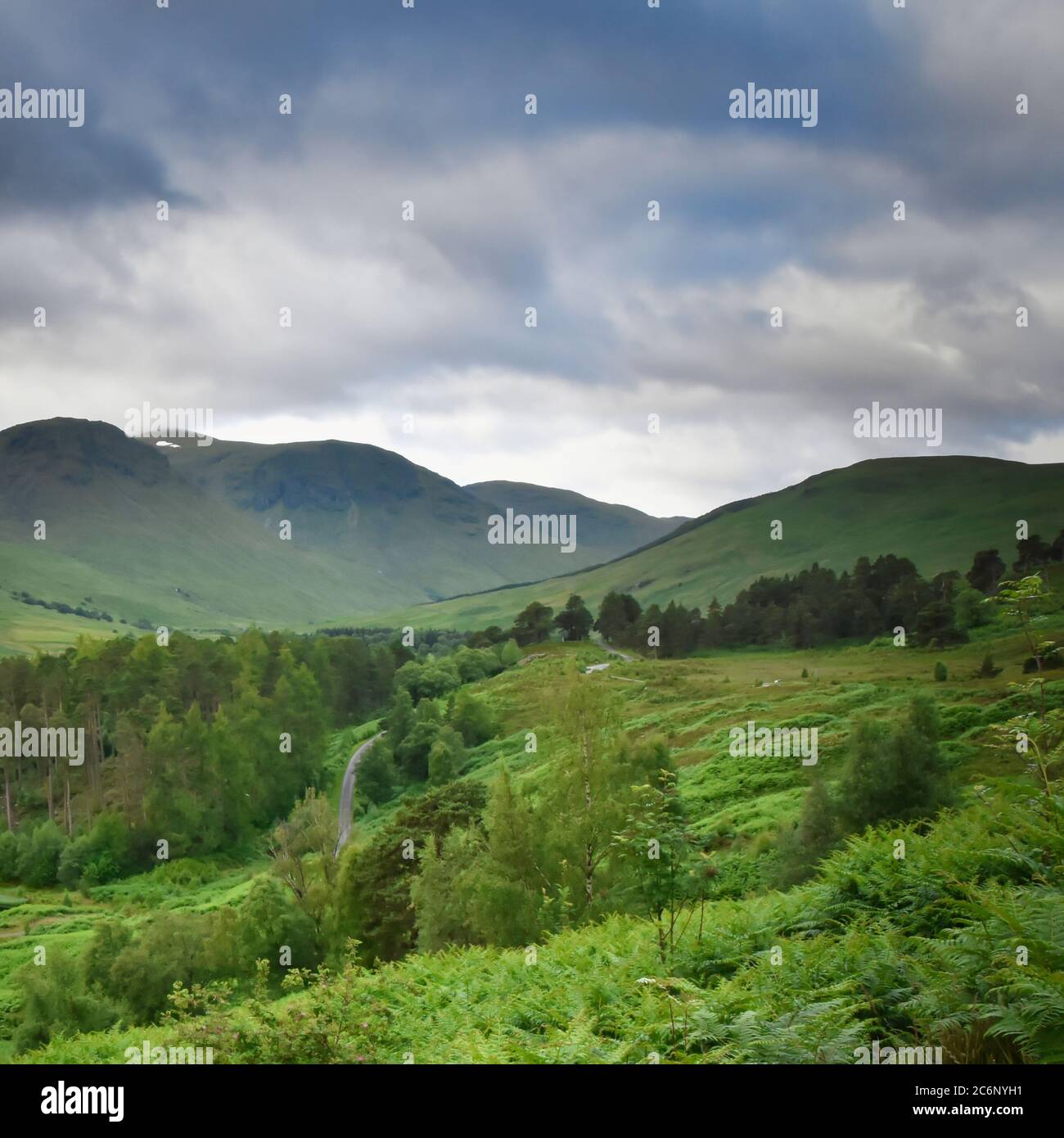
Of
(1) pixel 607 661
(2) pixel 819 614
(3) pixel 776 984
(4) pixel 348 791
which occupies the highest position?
(2) pixel 819 614

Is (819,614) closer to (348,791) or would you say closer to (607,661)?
(607,661)

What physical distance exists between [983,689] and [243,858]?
84.1 meters

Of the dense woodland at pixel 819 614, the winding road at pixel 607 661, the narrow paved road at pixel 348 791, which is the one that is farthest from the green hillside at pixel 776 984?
the winding road at pixel 607 661

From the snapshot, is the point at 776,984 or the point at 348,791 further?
the point at 348,791

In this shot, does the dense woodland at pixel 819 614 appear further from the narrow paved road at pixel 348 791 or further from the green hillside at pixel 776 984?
the green hillside at pixel 776 984

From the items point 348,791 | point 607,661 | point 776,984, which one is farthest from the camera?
point 607,661

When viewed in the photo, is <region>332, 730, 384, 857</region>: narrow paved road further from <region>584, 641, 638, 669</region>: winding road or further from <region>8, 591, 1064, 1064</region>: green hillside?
<region>8, 591, 1064, 1064</region>: green hillside

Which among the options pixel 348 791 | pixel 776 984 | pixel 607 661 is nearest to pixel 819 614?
pixel 607 661

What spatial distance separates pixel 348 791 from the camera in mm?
107938

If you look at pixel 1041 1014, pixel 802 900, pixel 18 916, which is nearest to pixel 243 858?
pixel 18 916

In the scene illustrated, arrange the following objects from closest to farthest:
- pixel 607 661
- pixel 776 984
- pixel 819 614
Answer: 1. pixel 776 984
2. pixel 819 614
3. pixel 607 661

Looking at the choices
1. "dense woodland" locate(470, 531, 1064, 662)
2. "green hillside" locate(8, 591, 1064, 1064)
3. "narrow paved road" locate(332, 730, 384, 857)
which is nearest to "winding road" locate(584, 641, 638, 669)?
"dense woodland" locate(470, 531, 1064, 662)

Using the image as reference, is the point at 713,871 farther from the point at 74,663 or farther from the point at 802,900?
the point at 74,663

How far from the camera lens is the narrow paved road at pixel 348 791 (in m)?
87.8
